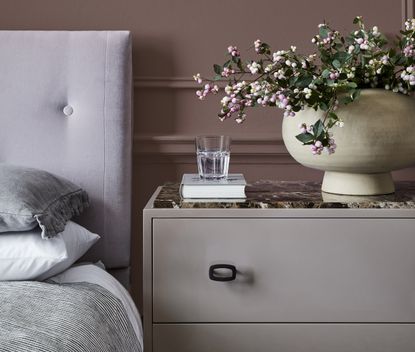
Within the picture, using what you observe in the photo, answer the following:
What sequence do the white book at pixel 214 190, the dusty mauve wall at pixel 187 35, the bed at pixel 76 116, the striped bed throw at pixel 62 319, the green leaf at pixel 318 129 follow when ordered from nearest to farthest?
the striped bed throw at pixel 62 319
the green leaf at pixel 318 129
the white book at pixel 214 190
the bed at pixel 76 116
the dusty mauve wall at pixel 187 35

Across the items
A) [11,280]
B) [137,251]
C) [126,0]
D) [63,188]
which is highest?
[126,0]

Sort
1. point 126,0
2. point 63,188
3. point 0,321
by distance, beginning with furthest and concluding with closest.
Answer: point 126,0 < point 63,188 < point 0,321

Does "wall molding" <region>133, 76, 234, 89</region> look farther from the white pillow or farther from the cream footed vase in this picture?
the white pillow

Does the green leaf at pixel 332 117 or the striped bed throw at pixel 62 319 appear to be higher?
the green leaf at pixel 332 117

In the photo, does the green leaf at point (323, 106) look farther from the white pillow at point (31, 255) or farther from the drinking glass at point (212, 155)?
the white pillow at point (31, 255)

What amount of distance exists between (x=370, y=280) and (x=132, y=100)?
83cm

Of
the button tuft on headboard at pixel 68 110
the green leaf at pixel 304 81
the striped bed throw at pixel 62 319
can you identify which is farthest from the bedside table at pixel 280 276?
the button tuft on headboard at pixel 68 110

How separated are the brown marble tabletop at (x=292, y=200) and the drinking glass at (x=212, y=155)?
0.08 meters

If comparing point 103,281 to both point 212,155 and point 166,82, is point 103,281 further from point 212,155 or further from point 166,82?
point 166,82

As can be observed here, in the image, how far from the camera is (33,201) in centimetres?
132

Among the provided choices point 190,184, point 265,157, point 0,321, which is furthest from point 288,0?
point 0,321

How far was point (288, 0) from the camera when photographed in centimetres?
180

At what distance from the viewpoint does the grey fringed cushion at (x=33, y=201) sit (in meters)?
1.28

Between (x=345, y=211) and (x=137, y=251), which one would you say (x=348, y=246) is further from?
(x=137, y=251)
